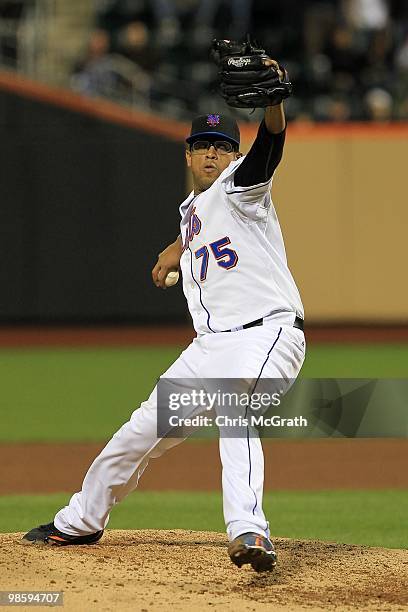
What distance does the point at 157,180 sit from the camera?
16.8m

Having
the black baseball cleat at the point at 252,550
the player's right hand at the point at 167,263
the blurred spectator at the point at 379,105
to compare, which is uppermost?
the blurred spectator at the point at 379,105

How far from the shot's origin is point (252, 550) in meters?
4.41

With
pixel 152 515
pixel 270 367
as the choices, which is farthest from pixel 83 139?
pixel 270 367

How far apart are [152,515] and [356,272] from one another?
10836mm

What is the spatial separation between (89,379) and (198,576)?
8.48m

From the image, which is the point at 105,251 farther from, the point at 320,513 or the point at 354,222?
the point at 320,513

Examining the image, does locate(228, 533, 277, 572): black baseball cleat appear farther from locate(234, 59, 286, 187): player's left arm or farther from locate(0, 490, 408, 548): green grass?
locate(0, 490, 408, 548): green grass

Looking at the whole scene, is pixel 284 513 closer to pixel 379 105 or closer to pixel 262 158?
pixel 262 158

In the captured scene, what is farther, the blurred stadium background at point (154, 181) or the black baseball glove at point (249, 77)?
the blurred stadium background at point (154, 181)

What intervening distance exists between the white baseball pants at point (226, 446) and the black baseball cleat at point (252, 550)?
4cm

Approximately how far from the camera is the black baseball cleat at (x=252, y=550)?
4414 mm

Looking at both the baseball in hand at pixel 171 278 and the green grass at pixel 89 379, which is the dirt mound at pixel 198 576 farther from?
the green grass at pixel 89 379

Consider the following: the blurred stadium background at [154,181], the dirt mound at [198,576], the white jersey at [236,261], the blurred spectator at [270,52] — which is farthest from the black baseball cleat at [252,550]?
the blurred spectator at [270,52]

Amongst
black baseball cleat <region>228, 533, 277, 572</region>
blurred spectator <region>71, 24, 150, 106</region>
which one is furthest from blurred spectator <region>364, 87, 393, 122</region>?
black baseball cleat <region>228, 533, 277, 572</region>
